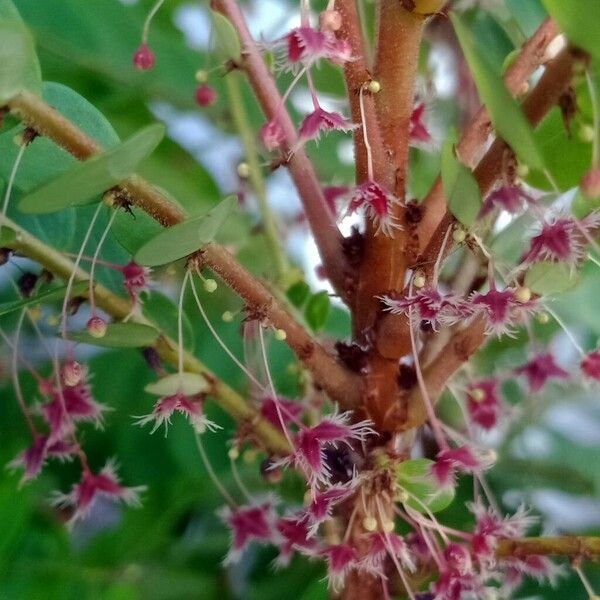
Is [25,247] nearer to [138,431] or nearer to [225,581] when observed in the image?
[138,431]

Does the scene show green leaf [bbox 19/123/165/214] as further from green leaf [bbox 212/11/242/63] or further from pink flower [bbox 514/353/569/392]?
pink flower [bbox 514/353/569/392]

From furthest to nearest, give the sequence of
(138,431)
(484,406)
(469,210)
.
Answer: (138,431)
(484,406)
(469,210)

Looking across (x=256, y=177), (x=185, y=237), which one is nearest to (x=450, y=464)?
(x=185, y=237)

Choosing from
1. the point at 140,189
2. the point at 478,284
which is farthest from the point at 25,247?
the point at 478,284

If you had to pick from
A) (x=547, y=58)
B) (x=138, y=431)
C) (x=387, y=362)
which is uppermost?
(x=547, y=58)

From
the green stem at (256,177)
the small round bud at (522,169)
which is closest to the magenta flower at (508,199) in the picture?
the small round bud at (522,169)

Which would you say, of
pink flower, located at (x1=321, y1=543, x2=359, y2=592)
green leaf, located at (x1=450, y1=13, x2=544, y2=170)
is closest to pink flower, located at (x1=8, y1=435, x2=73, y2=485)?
pink flower, located at (x1=321, y1=543, x2=359, y2=592)
